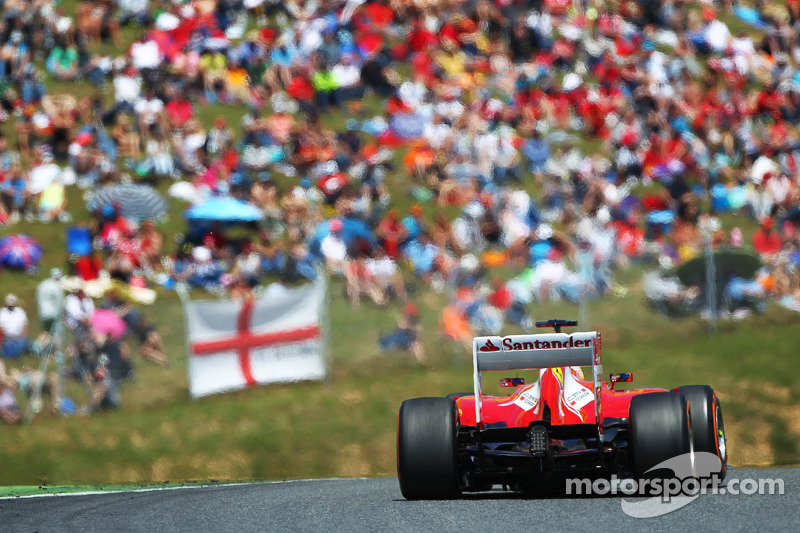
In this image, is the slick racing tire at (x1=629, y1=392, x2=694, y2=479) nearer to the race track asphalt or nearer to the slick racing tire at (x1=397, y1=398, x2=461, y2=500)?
the race track asphalt

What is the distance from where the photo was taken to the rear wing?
911cm

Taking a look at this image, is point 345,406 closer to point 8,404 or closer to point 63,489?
point 63,489

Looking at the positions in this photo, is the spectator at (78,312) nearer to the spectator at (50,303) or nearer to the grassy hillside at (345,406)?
the spectator at (50,303)

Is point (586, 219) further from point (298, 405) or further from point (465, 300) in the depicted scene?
point (298, 405)

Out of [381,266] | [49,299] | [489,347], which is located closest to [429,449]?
[489,347]

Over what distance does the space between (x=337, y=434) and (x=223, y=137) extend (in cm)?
736

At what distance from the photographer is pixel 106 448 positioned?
48.4ft

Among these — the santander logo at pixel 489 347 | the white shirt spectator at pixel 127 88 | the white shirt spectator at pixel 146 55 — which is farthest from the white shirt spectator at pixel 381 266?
the santander logo at pixel 489 347

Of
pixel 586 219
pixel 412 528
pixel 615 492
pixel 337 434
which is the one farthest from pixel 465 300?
pixel 412 528

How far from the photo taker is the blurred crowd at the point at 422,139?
57.6 ft

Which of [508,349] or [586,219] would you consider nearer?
[508,349]

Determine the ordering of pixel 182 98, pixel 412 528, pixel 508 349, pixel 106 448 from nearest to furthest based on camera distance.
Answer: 1. pixel 412 528
2. pixel 508 349
3. pixel 106 448
4. pixel 182 98

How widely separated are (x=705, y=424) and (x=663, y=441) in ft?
2.19

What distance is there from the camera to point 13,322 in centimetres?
1537
